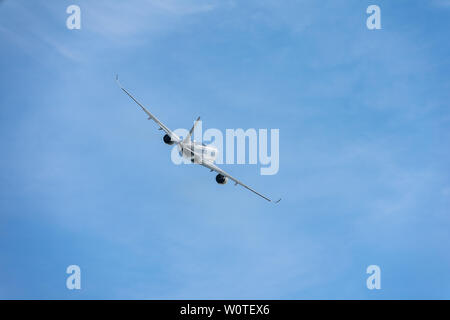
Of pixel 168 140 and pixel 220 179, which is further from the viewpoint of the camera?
pixel 220 179

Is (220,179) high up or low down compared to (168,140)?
down

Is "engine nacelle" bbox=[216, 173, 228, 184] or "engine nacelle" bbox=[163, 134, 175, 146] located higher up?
"engine nacelle" bbox=[163, 134, 175, 146]

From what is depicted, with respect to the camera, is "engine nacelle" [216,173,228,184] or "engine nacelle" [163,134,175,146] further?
"engine nacelle" [216,173,228,184]

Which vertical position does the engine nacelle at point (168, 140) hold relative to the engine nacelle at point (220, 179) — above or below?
above

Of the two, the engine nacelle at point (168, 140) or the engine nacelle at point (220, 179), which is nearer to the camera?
the engine nacelle at point (168, 140)
